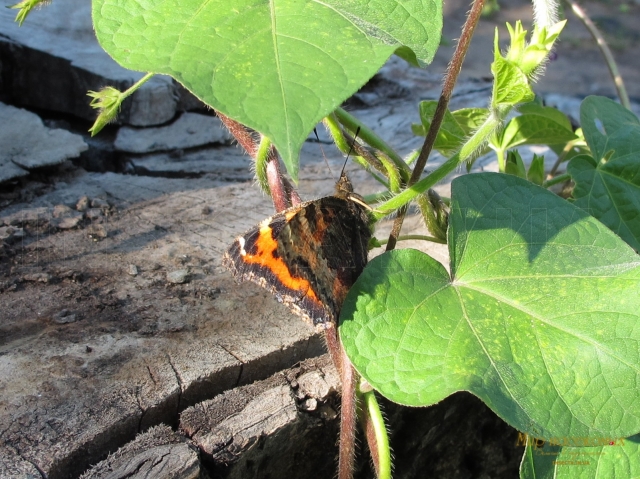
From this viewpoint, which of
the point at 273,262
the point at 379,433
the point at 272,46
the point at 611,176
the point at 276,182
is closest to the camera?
the point at 272,46

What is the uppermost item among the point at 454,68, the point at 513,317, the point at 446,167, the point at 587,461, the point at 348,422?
the point at 454,68

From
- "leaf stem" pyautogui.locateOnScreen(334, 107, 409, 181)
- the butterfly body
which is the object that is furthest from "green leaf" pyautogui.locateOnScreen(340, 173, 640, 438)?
"leaf stem" pyautogui.locateOnScreen(334, 107, 409, 181)

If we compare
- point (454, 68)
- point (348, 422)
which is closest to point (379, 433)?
point (348, 422)

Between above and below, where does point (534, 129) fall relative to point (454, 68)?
below

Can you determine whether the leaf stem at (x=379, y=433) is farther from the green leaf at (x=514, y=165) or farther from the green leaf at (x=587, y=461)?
the green leaf at (x=514, y=165)

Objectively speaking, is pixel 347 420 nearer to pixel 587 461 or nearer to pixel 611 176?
pixel 587 461
